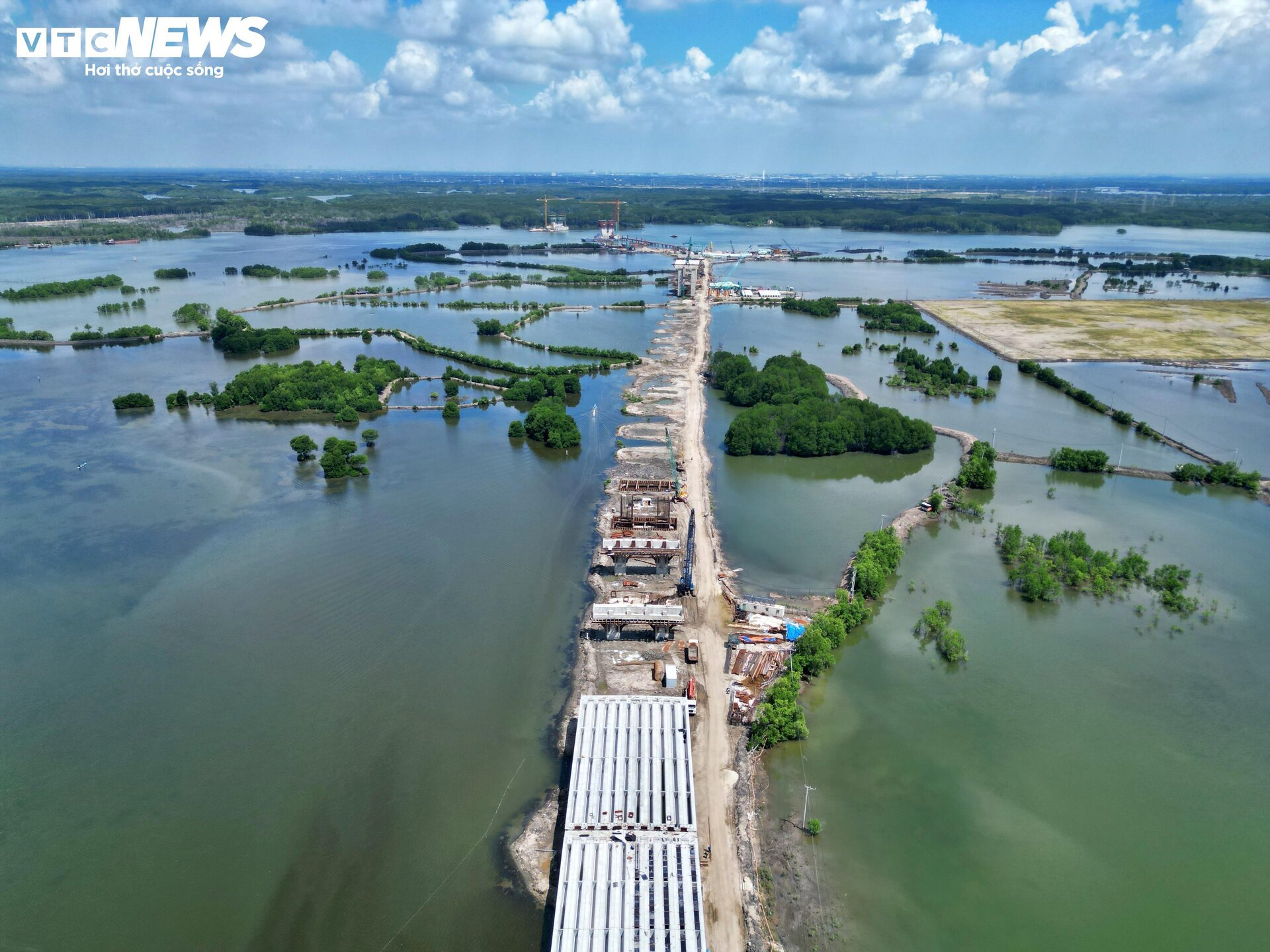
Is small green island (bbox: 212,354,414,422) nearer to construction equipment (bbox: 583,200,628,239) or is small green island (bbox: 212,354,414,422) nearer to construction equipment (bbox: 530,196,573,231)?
construction equipment (bbox: 583,200,628,239)

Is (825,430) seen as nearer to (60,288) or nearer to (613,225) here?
(60,288)

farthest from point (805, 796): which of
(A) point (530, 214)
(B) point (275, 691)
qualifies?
(A) point (530, 214)

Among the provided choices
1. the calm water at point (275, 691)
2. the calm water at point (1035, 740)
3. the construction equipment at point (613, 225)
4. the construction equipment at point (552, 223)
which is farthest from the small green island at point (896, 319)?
the construction equipment at point (552, 223)

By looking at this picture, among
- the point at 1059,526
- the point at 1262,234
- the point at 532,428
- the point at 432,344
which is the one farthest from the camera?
the point at 1262,234

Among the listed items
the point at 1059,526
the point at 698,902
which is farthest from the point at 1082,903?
the point at 1059,526

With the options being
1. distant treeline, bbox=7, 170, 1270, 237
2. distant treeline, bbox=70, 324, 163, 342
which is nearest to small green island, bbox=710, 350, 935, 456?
distant treeline, bbox=70, 324, 163, 342

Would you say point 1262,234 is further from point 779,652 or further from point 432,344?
point 779,652
